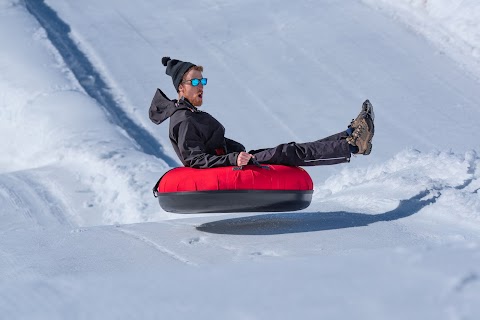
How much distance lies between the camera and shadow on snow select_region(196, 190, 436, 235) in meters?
3.94

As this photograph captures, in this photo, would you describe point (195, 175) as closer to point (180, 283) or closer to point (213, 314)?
point (180, 283)

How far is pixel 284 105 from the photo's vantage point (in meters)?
8.92

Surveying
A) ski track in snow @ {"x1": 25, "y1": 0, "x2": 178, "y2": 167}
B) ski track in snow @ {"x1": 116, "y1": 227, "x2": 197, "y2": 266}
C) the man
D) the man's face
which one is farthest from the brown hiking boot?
ski track in snow @ {"x1": 25, "y1": 0, "x2": 178, "y2": 167}

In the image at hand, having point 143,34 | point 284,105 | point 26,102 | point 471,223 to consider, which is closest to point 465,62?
point 284,105

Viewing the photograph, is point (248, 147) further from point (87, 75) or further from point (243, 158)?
point (243, 158)

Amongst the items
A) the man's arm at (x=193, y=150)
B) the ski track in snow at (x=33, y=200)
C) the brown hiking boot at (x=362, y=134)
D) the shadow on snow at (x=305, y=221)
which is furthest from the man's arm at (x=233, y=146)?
the ski track in snow at (x=33, y=200)

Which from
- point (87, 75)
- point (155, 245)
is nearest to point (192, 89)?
point (155, 245)

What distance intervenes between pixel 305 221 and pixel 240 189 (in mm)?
576

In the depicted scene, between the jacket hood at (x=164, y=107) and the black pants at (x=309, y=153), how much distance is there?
0.46 metres

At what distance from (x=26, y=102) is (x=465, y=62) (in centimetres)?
523

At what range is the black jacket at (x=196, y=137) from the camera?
150 inches

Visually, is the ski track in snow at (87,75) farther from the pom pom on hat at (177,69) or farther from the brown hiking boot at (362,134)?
the brown hiking boot at (362,134)

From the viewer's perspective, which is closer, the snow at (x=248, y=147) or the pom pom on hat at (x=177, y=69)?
the snow at (x=248, y=147)

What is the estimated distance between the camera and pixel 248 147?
7.95 metres
